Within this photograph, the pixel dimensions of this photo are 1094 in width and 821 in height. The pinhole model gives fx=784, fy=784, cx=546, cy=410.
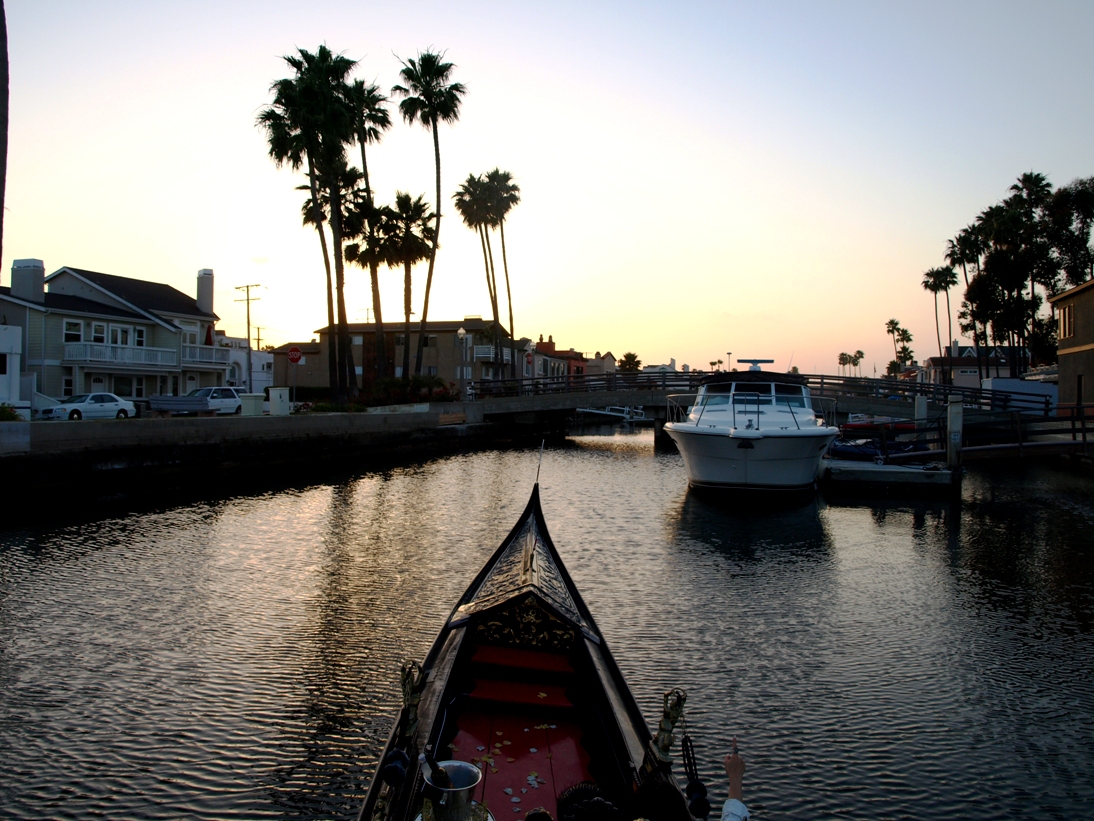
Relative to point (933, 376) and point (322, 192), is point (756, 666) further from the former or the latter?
point (933, 376)

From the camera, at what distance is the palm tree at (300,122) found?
124 ft

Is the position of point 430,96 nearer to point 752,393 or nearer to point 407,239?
point 407,239

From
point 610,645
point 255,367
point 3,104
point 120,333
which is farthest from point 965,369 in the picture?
point 3,104

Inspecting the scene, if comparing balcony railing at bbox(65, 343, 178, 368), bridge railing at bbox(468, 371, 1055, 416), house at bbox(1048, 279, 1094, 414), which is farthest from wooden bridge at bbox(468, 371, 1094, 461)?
balcony railing at bbox(65, 343, 178, 368)

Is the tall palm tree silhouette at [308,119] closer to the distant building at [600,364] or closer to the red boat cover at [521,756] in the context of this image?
the red boat cover at [521,756]

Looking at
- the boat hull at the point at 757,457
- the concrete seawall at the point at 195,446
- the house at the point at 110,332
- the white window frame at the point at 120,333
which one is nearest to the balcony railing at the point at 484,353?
the house at the point at 110,332

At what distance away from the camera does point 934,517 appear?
63.7ft

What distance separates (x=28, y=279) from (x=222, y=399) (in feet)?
35.0

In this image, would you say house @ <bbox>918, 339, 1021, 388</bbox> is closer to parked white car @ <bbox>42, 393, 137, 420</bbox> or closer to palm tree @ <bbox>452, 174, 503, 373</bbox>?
palm tree @ <bbox>452, 174, 503, 373</bbox>

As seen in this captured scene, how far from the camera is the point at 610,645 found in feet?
30.6

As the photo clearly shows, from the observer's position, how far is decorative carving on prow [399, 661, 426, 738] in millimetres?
4707

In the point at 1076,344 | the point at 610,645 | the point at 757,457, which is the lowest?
the point at 610,645

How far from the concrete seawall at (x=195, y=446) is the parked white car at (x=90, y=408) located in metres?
7.71

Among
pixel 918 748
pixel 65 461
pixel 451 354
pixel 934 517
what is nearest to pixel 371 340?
pixel 451 354
